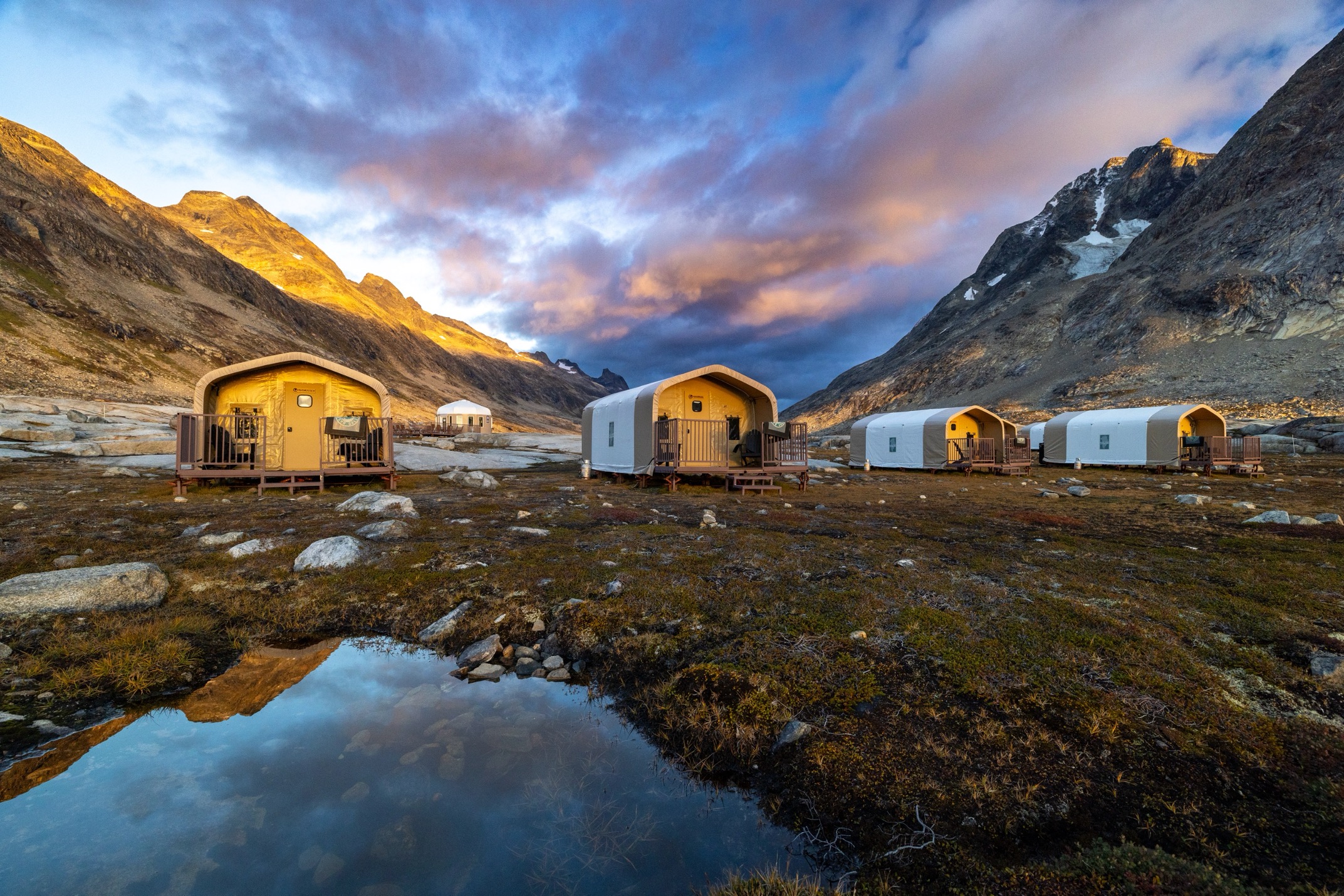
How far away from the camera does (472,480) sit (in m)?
18.5

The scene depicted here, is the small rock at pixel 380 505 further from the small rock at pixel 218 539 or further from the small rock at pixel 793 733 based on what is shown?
the small rock at pixel 793 733

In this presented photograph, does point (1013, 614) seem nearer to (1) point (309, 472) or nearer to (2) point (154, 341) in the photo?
(1) point (309, 472)

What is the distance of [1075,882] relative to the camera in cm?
247

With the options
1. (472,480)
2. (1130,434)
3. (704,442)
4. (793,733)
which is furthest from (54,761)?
(1130,434)

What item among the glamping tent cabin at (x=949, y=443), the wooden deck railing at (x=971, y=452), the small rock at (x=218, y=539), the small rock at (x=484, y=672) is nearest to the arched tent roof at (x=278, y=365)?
the small rock at (x=218, y=539)

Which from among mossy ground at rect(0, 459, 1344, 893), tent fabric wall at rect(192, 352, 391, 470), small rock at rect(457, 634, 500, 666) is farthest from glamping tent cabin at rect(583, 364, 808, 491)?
small rock at rect(457, 634, 500, 666)

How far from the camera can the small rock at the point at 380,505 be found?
11328mm

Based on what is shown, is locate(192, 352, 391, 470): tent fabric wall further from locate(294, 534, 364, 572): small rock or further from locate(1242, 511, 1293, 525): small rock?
locate(1242, 511, 1293, 525): small rock

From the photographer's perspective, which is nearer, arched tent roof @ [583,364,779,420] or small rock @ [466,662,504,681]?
small rock @ [466,662,504,681]

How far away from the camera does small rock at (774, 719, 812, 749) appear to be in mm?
3738

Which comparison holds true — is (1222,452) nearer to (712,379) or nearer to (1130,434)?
(1130,434)

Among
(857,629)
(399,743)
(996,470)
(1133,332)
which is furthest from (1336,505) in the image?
(1133,332)

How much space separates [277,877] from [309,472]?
53.1ft

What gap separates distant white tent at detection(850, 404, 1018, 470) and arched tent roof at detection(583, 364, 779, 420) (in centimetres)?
1315
